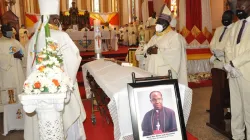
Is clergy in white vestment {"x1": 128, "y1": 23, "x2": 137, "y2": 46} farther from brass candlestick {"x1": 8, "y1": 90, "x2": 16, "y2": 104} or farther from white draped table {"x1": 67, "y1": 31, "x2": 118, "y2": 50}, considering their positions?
brass candlestick {"x1": 8, "y1": 90, "x2": 16, "y2": 104}

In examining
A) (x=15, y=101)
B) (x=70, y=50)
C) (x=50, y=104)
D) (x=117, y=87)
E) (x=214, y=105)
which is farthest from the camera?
(x=15, y=101)

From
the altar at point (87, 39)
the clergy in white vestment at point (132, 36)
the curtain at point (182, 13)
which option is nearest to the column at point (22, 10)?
the clergy in white vestment at point (132, 36)

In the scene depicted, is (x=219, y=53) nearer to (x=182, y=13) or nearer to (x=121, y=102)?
(x=121, y=102)

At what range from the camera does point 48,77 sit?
8.14 feet

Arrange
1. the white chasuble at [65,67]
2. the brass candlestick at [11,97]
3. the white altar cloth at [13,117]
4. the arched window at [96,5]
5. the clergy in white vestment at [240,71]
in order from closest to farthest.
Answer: the white chasuble at [65,67]
the clergy in white vestment at [240,71]
the white altar cloth at [13,117]
the brass candlestick at [11,97]
the arched window at [96,5]

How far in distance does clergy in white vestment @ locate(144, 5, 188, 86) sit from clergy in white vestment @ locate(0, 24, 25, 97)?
2416 mm

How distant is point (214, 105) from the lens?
4426 millimetres

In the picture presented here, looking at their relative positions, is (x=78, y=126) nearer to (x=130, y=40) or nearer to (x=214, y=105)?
(x=214, y=105)

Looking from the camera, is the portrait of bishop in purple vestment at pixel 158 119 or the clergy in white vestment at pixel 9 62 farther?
the clergy in white vestment at pixel 9 62

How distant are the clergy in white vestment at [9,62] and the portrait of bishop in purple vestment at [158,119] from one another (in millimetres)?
3265

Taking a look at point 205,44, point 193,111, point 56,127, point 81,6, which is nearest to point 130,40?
point 205,44

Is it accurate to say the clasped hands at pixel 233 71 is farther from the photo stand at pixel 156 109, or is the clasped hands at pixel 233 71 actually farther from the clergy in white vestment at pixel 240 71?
the photo stand at pixel 156 109

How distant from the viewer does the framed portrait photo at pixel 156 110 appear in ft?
8.39

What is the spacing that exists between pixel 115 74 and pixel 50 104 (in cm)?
117
